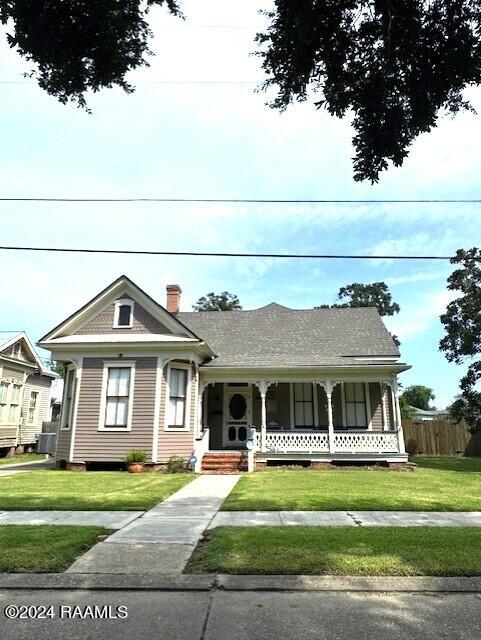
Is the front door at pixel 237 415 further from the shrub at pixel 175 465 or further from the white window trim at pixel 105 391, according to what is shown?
the white window trim at pixel 105 391

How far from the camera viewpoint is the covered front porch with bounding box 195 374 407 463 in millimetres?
17359

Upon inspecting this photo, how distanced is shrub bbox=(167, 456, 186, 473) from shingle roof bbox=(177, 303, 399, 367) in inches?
147

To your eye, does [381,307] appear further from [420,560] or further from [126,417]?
[420,560]

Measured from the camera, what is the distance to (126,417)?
16.0m

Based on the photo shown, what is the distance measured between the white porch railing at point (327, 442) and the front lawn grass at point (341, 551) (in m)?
10.0

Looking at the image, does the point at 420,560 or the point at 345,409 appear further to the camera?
the point at 345,409

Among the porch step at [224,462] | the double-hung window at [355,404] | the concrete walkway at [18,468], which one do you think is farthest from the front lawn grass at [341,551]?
the double-hung window at [355,404]

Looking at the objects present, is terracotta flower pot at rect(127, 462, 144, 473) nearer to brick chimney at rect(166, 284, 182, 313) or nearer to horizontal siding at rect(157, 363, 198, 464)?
horizontal siding at rect(157, 363, 198, 464)

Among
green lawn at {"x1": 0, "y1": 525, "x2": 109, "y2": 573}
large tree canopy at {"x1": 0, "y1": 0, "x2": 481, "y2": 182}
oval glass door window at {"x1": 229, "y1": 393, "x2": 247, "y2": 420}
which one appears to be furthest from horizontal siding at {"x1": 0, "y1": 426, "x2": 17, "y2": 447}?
large tree canopy at {"x1": 0, "y1": 0, "x2": 481, "y2": 182}

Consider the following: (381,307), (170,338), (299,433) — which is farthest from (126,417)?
(381,307)

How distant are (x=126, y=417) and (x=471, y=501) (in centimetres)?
1058

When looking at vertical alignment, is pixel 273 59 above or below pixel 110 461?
above

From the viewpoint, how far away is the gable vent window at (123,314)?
17031 mm

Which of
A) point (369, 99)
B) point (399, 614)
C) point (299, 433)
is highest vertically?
point (369, 99)
